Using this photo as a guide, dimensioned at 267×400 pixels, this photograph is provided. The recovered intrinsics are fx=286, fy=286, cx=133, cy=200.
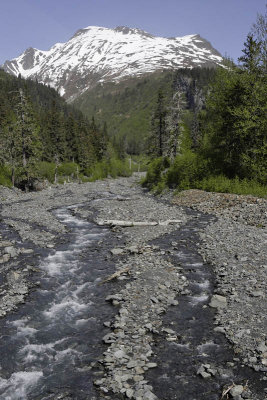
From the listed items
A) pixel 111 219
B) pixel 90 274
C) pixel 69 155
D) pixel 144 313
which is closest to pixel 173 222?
pixel 111 219

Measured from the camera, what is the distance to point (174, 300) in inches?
452

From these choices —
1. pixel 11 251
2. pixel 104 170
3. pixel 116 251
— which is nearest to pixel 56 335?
pixel 116 251

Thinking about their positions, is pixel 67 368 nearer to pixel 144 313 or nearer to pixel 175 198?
pixel 144 313

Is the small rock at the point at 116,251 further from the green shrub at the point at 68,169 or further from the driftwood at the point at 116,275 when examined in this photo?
the green shrub at the point at 68,169

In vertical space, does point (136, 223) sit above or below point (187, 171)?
below

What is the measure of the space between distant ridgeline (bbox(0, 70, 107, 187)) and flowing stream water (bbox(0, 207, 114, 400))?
35104 millimetres

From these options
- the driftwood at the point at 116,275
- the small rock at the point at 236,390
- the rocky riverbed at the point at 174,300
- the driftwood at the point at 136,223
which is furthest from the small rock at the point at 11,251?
the small rock at the point at 236,390

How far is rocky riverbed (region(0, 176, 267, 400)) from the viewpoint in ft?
24.6

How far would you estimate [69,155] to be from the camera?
8856 centimetres

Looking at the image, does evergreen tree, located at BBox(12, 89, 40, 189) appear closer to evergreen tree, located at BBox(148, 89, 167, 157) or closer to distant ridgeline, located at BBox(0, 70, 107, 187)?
distant ridgeline, located at BBox(0, 70, 107, 187)

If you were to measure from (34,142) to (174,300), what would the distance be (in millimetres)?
44027

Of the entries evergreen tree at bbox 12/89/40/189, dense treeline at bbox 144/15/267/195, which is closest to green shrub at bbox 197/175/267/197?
dense treeline at bbox 144/15/267/195

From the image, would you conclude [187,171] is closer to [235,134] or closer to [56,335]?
[235,134]

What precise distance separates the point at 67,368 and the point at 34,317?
3.05 m
